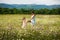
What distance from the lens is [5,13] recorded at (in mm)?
5578

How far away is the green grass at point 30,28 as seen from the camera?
534 centimetres

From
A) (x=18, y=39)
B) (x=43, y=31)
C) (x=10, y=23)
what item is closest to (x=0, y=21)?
(x=10, y=23)

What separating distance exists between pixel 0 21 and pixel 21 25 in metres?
0.48

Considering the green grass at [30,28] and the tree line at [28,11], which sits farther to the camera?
the tree line at [28,11]

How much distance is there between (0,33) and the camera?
5.36 m

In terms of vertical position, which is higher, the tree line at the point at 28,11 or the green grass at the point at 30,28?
the tree line at the point at 28,11

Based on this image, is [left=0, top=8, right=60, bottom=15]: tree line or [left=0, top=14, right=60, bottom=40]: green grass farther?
[left=0, top=8, right=60, bottom=15]: tree line

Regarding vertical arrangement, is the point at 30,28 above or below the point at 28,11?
below

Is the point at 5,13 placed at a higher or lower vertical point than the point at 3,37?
higher

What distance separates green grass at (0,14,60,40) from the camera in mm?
5344

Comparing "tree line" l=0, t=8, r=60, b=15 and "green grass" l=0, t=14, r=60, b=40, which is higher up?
"tree line" l=0, t=8, r=60, b=15

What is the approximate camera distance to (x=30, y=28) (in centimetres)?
547

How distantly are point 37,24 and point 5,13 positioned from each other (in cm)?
78

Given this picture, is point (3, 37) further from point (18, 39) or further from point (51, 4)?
point (51, 4)
